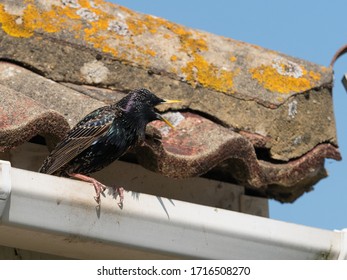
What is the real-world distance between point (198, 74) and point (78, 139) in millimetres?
1053

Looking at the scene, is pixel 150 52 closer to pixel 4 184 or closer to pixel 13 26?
pixel 13 26

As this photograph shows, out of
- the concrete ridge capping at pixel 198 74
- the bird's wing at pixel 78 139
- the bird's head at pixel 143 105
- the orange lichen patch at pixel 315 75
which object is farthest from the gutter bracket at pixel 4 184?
the orange lichen patch at pixel 315 75

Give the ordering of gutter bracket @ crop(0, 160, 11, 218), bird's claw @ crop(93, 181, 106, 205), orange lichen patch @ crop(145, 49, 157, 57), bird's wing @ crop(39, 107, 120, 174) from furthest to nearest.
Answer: orange lichen patch @ crop(145, 49, 157, 57), bird's wing @ crop(39, 107, 120, 174), bird's claw @ crop(93, 181, 106, 205), gutter bracket @ crop(0, 160, 11, 218)

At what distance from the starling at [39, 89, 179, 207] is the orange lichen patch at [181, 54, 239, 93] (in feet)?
1.70

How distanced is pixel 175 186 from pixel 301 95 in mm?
873

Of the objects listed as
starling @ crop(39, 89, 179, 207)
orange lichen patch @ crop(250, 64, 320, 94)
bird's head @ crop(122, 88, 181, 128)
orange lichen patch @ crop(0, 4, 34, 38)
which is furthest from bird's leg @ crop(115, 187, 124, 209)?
orange lichen patch @ crop(250, 64, 320, 94)

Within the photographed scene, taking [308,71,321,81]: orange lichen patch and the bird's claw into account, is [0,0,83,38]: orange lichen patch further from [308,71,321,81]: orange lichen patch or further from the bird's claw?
[308,71,321,81]: orange lichen patch

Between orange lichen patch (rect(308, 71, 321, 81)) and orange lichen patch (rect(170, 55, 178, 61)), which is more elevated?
orange lichen patch (rect(308, 71, 321, 81))

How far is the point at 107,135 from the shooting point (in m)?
4.84

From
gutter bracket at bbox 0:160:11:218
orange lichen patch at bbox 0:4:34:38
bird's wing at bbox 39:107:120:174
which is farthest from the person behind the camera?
orange lichen patch at bbox 0:4:34:38

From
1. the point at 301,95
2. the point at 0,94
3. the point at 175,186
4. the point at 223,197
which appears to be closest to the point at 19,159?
the point at 0,94

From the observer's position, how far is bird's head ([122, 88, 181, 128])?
15.5ft
